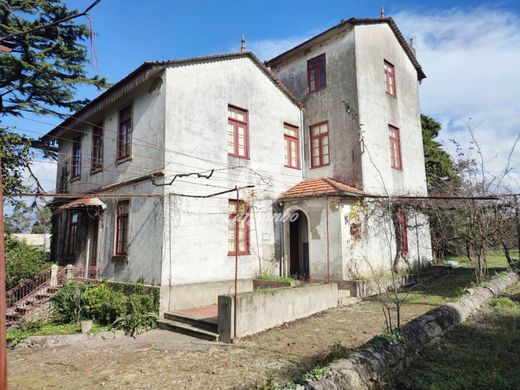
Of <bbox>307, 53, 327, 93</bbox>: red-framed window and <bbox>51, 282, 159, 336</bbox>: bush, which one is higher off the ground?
<bbox>307, 53, 327, 93</bbox>: red-framed window

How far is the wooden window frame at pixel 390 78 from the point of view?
1716cm

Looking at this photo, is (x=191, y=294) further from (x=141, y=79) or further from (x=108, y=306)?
(x=141, y=79)

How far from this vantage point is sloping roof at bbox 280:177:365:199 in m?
13.2

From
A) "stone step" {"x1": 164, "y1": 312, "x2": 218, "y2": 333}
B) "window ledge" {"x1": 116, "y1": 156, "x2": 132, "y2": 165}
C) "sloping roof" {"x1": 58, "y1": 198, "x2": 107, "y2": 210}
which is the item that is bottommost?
"stone step" {"x1": 164, "y1": 312, "x2": 218, "y2": 333}

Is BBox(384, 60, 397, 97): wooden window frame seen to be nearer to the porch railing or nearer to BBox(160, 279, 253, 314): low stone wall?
BBox(160, 279, 253, 314): low stone wall

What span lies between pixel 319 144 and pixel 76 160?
37.0ft

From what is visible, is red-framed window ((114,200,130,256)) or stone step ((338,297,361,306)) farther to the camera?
red-framed window ((114,200,130,256))

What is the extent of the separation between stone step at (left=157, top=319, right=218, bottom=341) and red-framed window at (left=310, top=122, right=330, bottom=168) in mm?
9189

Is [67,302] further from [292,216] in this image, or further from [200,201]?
[292,216]

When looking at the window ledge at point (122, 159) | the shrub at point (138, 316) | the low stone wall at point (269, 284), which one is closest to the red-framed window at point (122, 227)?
the window ledge at point (122, 159)

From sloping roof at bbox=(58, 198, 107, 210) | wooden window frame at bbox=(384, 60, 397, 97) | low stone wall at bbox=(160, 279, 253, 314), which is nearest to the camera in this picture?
low stone wall at bbox=(160, 279, 253, 314)

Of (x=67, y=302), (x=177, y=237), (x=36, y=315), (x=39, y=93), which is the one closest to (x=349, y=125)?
(x=177, y=237)

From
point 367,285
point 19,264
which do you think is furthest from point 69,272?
point 367,285

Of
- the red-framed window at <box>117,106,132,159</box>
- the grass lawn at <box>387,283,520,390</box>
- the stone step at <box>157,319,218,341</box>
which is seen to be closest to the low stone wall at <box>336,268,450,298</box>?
the grass lawn at <box>387,283,520,390</box>
